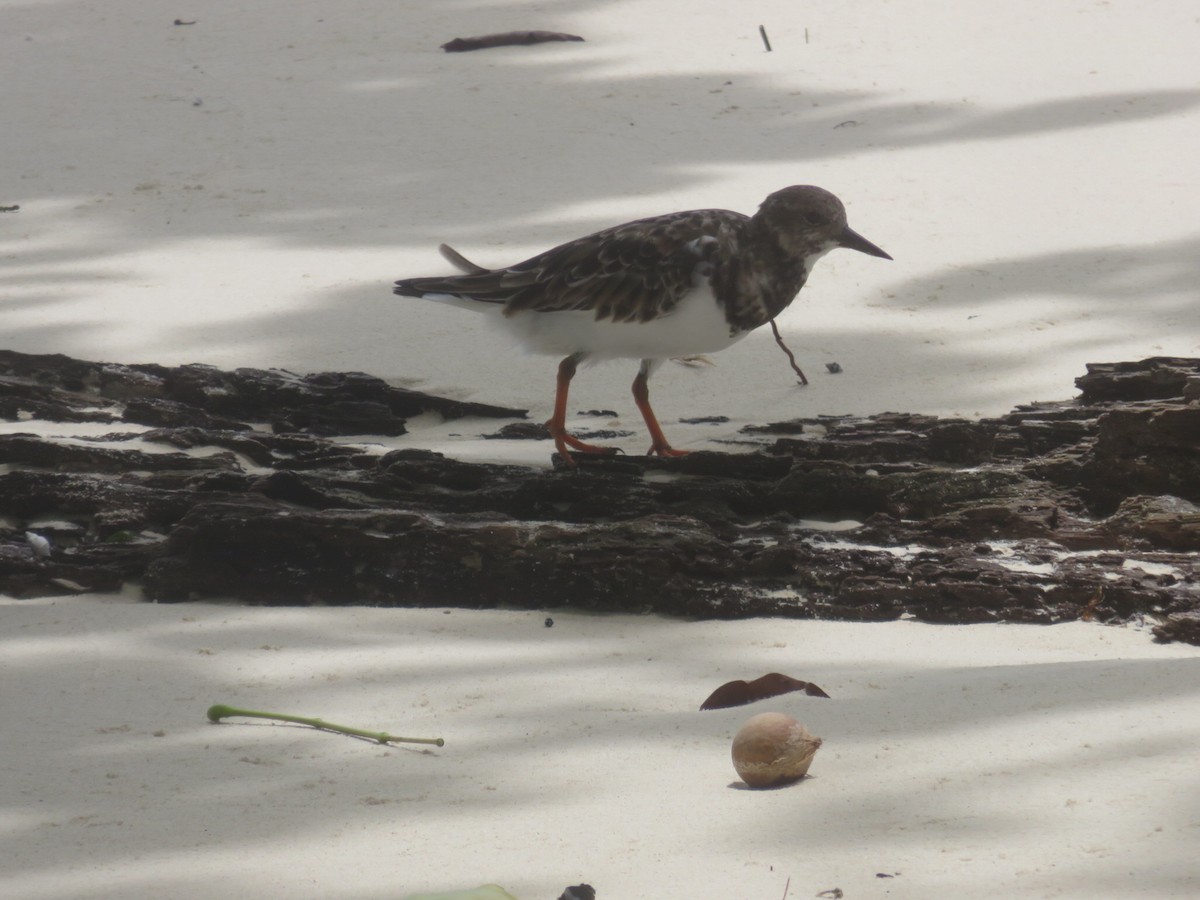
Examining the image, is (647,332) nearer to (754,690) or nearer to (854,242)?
(854,242)

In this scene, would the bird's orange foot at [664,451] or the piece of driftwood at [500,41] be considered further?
the piece of driftwood at [500,41]

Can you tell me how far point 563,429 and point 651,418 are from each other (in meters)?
0.28

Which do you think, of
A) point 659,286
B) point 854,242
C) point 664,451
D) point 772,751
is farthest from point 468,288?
point 772,751

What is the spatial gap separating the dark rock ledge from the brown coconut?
0.91 m

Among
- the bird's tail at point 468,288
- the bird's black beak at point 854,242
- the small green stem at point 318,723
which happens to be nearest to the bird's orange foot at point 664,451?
the bird's tail at point 468,288

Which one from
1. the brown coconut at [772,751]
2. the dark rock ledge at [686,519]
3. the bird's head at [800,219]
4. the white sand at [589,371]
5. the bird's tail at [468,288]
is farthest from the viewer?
the bird's tail at [468,288]

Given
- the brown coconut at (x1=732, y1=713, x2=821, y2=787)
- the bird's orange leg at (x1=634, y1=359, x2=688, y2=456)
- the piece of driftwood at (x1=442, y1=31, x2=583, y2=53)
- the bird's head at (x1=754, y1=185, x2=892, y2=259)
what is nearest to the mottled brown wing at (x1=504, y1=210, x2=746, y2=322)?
the bird's head at (x1=754, y1=185, x2=892, y2=259)

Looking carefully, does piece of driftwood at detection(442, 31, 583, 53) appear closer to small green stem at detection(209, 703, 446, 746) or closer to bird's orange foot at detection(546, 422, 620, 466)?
bird's orange foot at detection(546, 422, 620, 466)

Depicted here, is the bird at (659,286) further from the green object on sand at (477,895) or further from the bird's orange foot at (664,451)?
the green object on sand at (477,895)

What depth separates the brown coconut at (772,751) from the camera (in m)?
1.94

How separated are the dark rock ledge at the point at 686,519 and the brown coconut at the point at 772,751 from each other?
0.91 metres

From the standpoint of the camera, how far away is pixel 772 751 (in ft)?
6.38

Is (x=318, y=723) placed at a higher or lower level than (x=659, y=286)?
lower

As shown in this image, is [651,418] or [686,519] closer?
[686,519]
